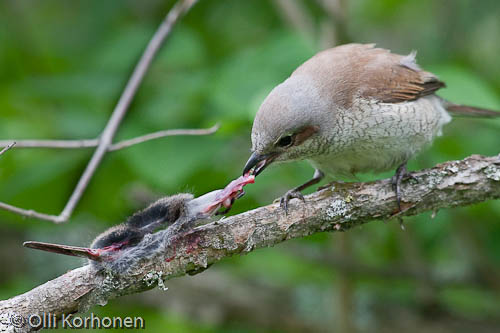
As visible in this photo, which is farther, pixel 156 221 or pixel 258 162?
pixel 258 162

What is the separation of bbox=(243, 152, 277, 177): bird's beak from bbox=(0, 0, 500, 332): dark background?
24 centimetres

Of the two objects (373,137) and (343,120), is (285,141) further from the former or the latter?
(373,137)

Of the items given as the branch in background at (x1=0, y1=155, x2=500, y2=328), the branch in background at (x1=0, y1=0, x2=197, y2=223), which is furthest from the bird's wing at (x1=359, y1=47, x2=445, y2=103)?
the branch in background at (x1=0, y1=0, x2=197, y2=223)

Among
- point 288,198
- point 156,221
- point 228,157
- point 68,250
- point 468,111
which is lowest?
point 68,250

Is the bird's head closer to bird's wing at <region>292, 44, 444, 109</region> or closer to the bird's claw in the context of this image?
bird's wing at <region>292, 44, 444, 109</region>

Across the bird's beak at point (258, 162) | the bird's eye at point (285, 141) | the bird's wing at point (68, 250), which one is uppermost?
the bird's eye at point (285, 141)

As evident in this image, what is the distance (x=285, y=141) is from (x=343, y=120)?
380 mm

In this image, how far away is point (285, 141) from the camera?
306cm

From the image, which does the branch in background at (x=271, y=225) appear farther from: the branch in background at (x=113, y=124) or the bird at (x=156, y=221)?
the branch in background at (x=113, y=124)

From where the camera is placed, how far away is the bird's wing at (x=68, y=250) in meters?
1.94

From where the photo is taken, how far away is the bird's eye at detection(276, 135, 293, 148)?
3.04m

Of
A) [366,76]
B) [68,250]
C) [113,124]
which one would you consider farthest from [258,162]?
[68,250]

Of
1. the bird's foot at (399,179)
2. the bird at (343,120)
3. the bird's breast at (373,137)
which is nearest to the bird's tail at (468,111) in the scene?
the bird at (343,120)

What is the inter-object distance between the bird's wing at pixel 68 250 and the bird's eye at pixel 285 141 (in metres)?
1.19
